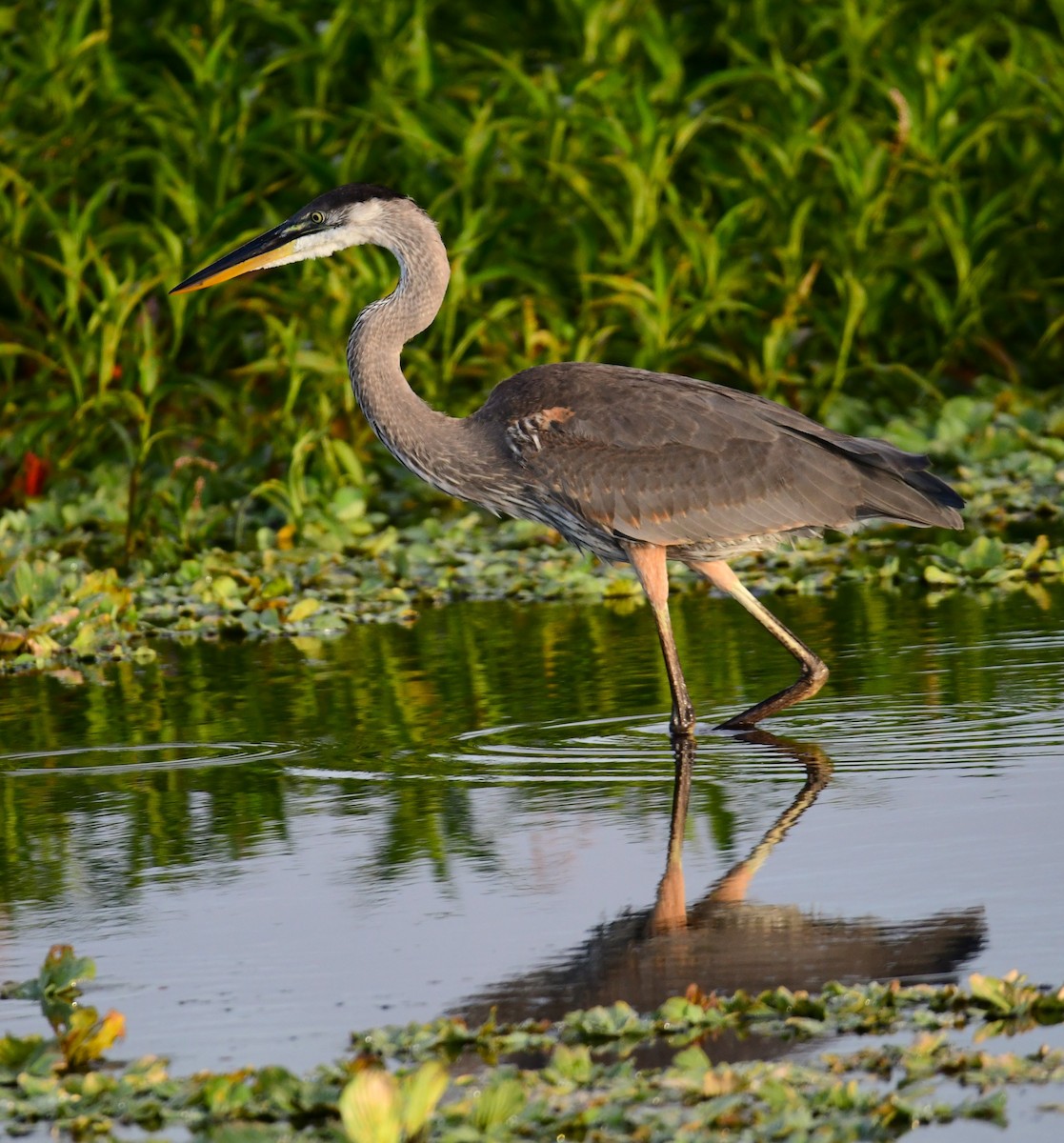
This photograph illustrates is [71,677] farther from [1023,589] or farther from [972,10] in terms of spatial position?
[972,10]

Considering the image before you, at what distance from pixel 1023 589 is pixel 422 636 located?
8.69 feet

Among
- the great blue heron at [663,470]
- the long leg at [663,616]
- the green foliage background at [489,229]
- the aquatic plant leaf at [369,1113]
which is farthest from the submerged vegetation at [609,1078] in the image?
the green foliage background at [489,229]

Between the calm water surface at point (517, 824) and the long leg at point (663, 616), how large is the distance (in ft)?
0.36

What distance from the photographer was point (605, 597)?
33.2 feet

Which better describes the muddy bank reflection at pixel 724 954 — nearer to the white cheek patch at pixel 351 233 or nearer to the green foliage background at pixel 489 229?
the white cheek patch at pixel 351 233

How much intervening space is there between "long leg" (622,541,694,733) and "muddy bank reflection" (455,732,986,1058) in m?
1.80

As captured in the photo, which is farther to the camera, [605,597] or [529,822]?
[605,597]

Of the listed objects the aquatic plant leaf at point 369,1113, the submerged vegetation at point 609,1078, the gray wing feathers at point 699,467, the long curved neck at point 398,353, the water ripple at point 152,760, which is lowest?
the submerged vegetation at point 609,1078

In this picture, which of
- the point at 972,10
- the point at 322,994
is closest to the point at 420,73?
the point at 972,10

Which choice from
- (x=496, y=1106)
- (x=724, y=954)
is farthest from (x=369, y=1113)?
(x=724, y=954)

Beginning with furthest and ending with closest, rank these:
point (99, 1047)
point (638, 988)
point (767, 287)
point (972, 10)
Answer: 1. point (972, 10)
2. point (767, 287)
3. point (638, 988)
4. point (99, 1047)

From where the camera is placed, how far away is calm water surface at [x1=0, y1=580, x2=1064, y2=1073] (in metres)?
4.92

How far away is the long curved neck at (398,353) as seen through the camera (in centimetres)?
809

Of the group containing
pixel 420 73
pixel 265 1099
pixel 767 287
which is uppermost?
pixel 420 73
